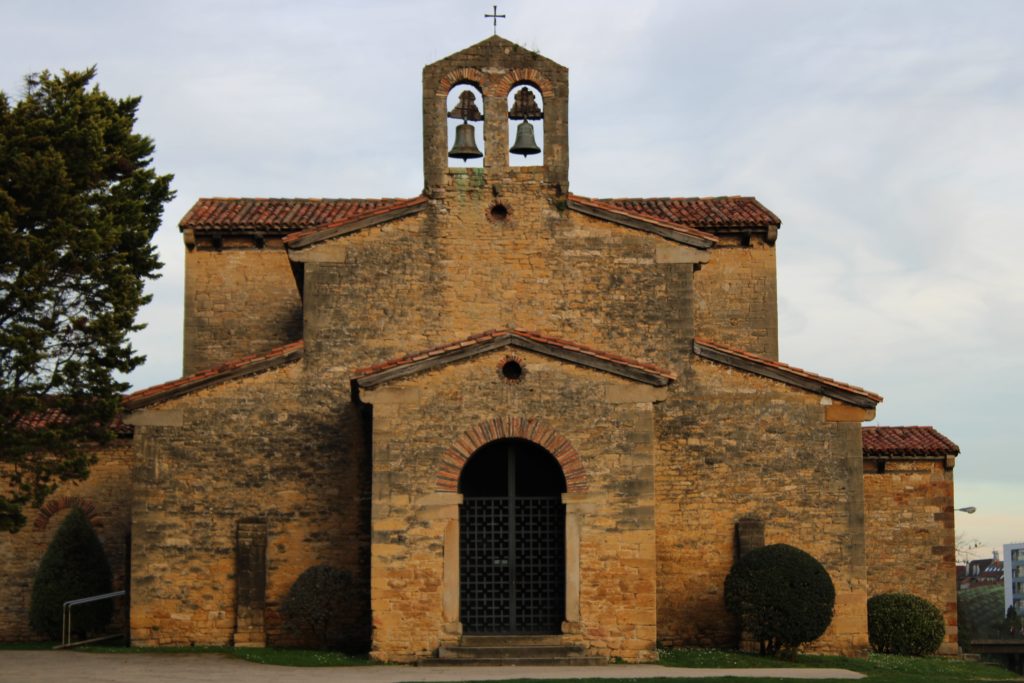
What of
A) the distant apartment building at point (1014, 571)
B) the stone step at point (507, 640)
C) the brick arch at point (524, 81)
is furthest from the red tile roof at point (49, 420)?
the distant apartment building at point (1014, 571)

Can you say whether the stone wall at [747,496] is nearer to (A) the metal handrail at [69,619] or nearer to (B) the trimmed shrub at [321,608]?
(B) the trimmed shrub at [321,608]

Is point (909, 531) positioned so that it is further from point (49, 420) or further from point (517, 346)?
point (49, 420)

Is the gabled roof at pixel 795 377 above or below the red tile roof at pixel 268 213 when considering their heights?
below

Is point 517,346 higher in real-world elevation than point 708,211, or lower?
lower

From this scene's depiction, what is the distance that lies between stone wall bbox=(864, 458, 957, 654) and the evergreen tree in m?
14.9

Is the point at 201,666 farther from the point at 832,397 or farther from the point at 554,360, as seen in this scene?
the point at 832,397

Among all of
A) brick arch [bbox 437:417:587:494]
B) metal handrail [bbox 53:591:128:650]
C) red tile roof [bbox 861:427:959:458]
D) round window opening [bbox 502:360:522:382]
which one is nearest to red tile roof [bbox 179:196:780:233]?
red tile roof [bbox 861:427:959:458]

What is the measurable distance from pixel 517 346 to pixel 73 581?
11224mm

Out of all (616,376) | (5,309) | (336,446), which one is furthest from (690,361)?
(5,309)

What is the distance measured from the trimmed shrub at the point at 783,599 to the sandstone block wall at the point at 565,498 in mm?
2116

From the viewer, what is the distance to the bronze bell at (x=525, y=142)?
2558 cm

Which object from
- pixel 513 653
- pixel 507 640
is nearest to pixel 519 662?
pixel 513 653

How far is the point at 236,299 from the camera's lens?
101 ft

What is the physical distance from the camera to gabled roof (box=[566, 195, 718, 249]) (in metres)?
25.4
